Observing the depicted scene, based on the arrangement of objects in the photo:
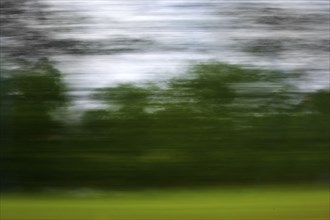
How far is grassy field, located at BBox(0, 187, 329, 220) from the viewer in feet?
18.7

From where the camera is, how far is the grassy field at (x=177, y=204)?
18.7ft

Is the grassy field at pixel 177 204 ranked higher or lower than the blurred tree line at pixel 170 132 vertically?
lower

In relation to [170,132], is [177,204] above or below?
below

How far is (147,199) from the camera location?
267 inches

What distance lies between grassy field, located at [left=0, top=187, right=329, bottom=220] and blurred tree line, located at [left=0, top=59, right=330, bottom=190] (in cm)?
26

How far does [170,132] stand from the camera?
24.8 ft

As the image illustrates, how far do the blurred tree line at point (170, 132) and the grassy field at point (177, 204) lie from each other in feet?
0.84

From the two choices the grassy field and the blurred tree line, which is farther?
the blurred tree line

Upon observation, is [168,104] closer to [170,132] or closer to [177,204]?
[170,132]

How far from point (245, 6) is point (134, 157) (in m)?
2.39

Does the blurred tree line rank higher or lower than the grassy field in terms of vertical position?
higher

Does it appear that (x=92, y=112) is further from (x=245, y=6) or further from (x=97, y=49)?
(x=245, y=6)

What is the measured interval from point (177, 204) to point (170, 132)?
1412 mm

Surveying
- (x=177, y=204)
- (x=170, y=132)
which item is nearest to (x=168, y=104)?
(x=170, y=132)
